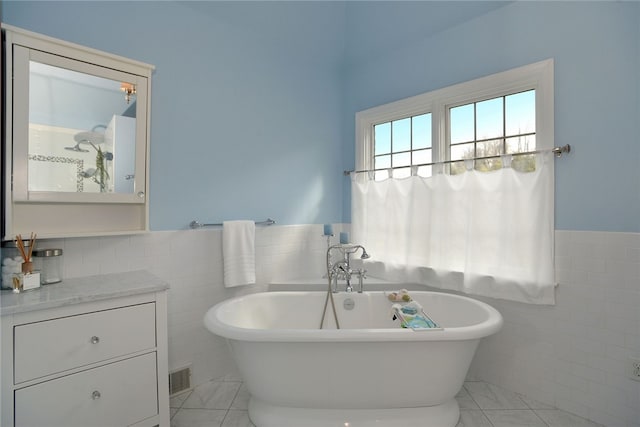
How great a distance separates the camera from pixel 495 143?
2.46m

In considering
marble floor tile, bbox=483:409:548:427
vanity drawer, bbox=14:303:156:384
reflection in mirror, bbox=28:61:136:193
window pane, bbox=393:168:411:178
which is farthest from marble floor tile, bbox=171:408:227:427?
window pane, bbox=393:168:411:178

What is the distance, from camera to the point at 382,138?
3197 millimetres

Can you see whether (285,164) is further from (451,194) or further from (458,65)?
(458,65)

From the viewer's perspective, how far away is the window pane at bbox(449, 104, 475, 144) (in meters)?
2.60

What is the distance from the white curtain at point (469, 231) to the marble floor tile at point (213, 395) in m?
1.51

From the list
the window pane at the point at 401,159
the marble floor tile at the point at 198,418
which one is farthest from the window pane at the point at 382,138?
the marble floor tile at the point at 198,418

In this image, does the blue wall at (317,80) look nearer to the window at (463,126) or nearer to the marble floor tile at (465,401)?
the window at (463,126)

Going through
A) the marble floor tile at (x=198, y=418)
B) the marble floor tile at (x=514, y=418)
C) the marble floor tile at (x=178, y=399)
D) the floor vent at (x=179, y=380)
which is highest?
the floor vent at (x=179, y=380)

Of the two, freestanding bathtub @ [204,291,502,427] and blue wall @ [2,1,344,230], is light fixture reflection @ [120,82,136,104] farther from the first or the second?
freestanding bathtub @ [204,291,502,427]

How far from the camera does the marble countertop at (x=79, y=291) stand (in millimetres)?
1409

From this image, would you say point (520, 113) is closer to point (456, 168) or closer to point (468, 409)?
point (456, 168)

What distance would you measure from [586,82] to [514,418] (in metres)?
2.08

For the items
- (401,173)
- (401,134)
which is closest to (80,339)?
(401,173)

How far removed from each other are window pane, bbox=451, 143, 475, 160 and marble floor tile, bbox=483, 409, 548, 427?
5.76 feet
